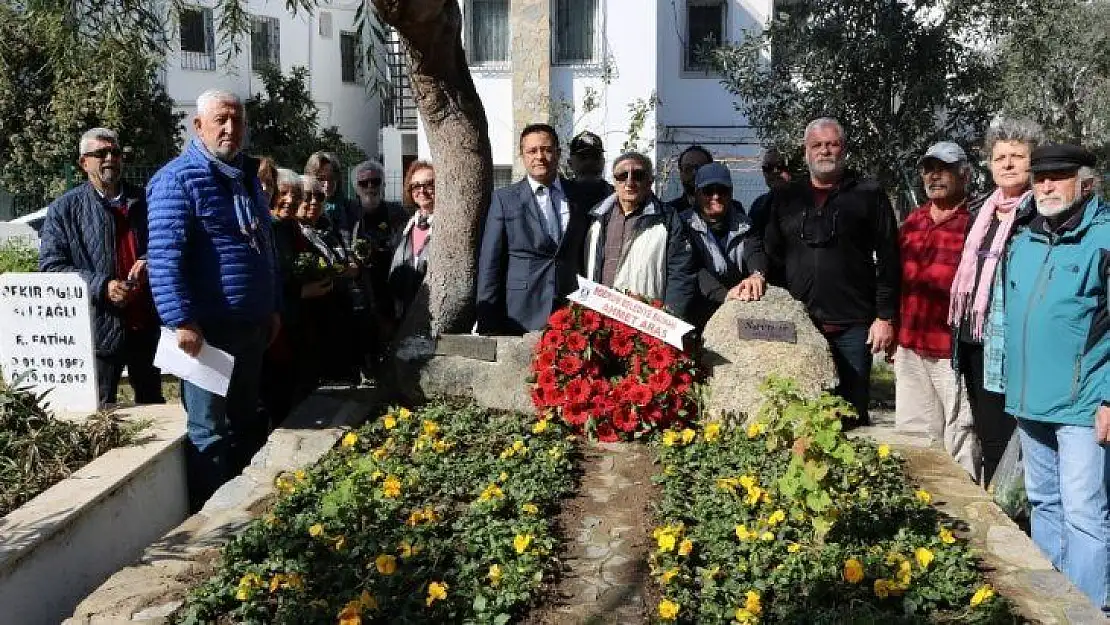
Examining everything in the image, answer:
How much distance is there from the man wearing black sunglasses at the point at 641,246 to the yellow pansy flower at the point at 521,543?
2.08 meters

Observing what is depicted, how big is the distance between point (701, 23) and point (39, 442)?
15995mm

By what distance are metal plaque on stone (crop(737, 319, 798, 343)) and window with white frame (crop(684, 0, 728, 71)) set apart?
543 inches

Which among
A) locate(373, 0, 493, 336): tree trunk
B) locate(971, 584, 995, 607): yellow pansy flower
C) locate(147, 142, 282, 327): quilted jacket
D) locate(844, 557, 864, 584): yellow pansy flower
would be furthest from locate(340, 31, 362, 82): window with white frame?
locate(971, 584, 995, 607): yellow pansy flower

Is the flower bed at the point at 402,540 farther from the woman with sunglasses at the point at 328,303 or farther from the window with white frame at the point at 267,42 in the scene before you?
the window with white frame at the point at 267,42

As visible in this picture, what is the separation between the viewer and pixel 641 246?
550 centimetres

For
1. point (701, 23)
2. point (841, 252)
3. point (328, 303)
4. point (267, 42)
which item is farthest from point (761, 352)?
point (267, 42)

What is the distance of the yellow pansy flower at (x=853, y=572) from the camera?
3348 mm

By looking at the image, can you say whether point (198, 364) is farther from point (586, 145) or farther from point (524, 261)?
point (586, 145)

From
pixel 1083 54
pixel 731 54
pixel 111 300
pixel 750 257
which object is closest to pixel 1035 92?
pixel 1083 54

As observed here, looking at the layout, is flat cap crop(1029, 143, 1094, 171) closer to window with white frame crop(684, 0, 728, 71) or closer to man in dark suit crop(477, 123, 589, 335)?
man in dark suit crop(477, 123, 589, 335)

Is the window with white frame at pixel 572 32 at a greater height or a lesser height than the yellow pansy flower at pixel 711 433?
greater

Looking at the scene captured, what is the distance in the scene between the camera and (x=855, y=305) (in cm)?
532

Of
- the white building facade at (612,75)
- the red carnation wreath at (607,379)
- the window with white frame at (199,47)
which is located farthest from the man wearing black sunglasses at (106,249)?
the window with white frame at (199,47)

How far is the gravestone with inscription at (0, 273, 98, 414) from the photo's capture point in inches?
200
